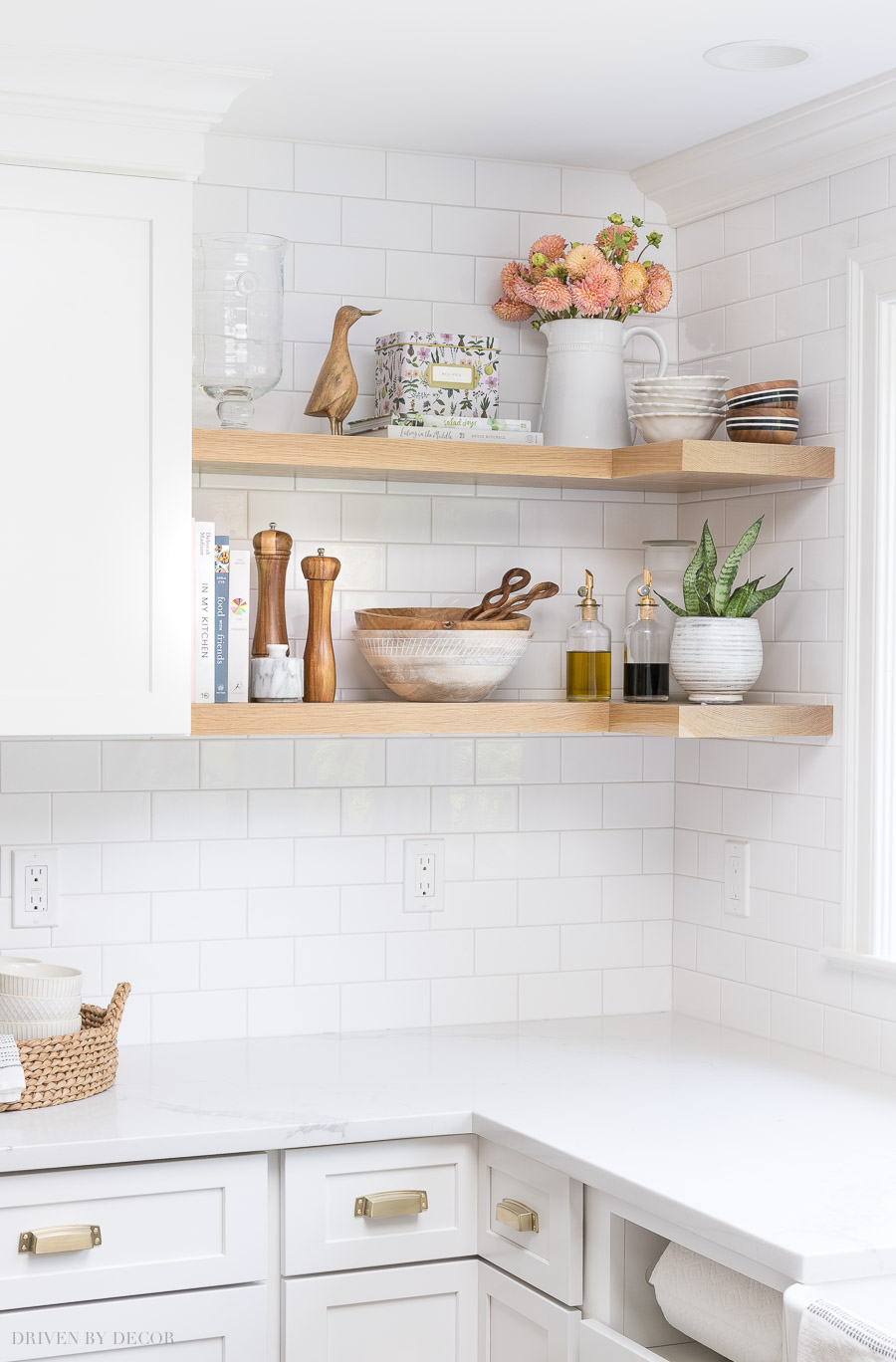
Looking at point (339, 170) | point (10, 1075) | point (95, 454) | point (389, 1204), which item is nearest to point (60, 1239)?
point (10, 1075)

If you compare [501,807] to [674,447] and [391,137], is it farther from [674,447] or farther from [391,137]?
[391,137]

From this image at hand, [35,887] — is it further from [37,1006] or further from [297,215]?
[297,215]

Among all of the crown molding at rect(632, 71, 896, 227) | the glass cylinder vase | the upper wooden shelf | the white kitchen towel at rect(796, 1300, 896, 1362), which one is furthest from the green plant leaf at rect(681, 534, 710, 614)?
the white kitchen towel at rect(796, 1300, 896, 1362)

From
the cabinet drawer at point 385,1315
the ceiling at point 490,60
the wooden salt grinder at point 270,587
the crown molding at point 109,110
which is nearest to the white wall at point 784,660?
the ceiling at point 490,60

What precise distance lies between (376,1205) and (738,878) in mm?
982

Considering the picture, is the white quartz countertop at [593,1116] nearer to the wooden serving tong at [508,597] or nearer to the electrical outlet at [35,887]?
the electrical outlet at [35,887]

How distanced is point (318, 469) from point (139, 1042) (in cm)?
103

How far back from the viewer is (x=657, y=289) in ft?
8.86

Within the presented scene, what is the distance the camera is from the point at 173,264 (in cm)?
223

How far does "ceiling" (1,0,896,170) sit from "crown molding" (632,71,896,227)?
0.03 metres

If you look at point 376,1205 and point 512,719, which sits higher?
point 512,719

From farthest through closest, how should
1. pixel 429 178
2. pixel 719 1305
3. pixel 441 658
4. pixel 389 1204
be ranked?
1. pixel 429 178
2. pixel 441 658
3. pixel 389 1204
4. pixel 719 1305

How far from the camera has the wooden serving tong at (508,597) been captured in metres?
2.60

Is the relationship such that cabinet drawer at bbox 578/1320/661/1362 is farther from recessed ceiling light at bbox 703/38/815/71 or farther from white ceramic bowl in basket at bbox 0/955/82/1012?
recessed ceiling light at bbox 703/38/815/71
